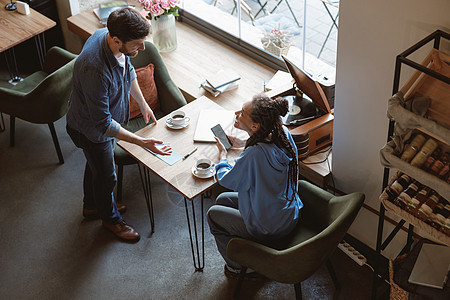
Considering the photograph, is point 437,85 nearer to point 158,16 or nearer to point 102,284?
point 102,284

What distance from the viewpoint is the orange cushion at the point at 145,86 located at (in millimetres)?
3953

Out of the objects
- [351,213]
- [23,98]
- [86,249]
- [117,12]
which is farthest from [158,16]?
[351,213]

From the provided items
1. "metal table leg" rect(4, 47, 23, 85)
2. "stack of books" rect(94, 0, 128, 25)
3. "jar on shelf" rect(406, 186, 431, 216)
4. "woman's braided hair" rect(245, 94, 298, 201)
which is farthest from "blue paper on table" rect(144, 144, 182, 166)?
"metal table leg" rect(4, 47, 23, 85)

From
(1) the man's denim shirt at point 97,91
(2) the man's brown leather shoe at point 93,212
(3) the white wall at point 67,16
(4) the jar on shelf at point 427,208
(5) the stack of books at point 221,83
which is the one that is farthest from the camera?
(3) the white wall at point 67,16

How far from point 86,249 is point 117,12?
1.67m

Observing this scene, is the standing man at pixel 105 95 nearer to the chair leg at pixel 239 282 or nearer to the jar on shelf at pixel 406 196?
the chair leg at pixel 239 282

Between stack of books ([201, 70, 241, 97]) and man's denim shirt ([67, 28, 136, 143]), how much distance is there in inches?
36.6

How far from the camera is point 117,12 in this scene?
2.88 meters

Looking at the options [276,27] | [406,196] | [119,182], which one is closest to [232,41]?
[276,27]

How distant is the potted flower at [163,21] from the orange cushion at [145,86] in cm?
48

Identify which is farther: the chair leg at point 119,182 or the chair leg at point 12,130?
the chair leg at point 12,130

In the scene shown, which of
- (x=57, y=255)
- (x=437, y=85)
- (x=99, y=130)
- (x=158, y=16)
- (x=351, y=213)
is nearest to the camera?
(x=437, y=85)

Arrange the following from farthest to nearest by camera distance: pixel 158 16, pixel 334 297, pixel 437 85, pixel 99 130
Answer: pixel 158 16
pixel 334 297
pixel 99 130
pixel 437 85

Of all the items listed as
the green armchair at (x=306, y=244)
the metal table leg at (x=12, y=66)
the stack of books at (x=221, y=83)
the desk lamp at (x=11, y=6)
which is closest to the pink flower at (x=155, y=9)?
the stack of books at (x=221, y=83)
